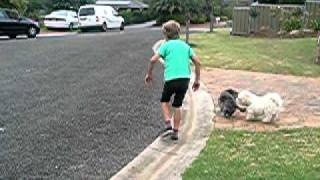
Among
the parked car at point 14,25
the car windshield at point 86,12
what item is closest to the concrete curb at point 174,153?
the parked car at point 14,25

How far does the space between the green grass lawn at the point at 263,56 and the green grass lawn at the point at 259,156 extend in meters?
6.40

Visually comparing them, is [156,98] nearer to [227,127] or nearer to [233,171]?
[227,127]

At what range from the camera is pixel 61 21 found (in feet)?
142

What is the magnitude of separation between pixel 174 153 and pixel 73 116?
81.9 inches

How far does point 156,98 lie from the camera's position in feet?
34.7

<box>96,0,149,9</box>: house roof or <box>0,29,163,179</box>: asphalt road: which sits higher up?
<box>0,29,163,179</box>: asphalt road

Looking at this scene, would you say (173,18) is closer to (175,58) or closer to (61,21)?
(61,21)

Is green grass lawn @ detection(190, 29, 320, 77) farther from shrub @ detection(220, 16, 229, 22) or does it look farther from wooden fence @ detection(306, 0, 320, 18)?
shrub @ detection(220, 16, 229, 22)

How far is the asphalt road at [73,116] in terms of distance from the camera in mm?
6516

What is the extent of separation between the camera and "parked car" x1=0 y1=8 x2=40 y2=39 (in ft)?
96.1

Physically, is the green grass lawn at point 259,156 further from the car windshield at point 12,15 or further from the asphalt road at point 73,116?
the car windshield at point 12,15

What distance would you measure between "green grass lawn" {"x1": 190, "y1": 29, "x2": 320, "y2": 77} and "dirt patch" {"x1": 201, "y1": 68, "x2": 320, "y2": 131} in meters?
0.93

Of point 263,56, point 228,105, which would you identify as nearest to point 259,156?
point 228,105

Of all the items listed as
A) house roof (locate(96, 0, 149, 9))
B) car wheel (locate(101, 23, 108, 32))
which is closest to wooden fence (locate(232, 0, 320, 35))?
car wheel (locate(101, 23, 108, 32))
